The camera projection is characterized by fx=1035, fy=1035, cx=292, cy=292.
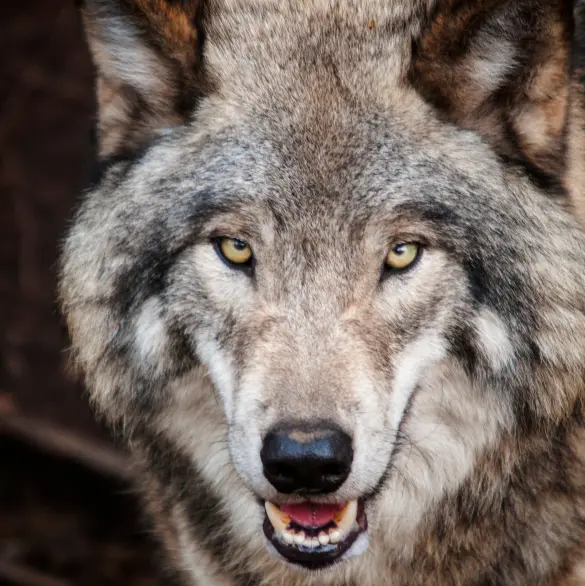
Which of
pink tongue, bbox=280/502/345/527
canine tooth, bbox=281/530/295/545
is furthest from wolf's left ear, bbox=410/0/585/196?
canine tooth, bbox=281/530/295/545

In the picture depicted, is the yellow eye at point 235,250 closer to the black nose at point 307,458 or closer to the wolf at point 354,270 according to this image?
the wolf at point 354,270

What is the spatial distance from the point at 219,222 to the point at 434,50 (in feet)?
2.57

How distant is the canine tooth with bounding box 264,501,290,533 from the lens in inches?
112

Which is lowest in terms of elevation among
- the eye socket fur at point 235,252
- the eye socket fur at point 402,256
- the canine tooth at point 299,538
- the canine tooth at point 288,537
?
the canine tooth at point 288,537

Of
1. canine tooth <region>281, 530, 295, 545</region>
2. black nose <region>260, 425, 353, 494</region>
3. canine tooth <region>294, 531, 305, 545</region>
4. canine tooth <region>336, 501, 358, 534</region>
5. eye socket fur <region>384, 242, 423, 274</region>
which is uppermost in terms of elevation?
eye socket fur <region>384, 242, 423, 274</region>

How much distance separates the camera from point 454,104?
9.87ft

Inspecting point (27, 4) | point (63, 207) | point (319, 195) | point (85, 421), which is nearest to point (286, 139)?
point (319, 195)

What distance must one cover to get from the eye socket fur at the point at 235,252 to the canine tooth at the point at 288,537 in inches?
29.6

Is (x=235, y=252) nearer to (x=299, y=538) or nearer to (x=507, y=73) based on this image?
(x=299, y=538)

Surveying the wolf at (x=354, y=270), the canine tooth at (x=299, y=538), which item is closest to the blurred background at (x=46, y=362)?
the wolf at (x=354, y=270)

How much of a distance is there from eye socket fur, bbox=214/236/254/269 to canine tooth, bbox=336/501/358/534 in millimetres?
730

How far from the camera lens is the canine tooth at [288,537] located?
2834 mm

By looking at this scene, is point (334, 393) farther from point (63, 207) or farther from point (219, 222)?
point (63, 207)

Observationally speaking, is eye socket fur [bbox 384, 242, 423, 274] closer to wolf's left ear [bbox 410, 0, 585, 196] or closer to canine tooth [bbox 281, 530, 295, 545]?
wolf's left ear [bbox 410, 0, 585, 196]
